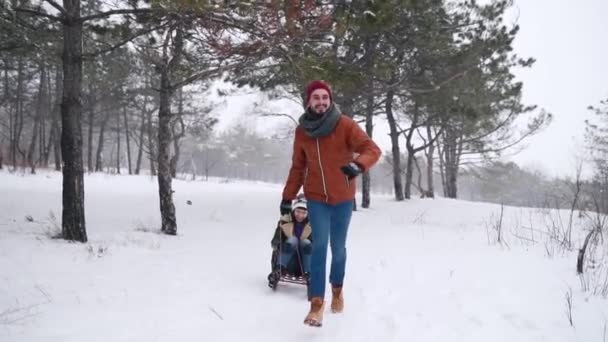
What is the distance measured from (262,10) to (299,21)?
0.53 m

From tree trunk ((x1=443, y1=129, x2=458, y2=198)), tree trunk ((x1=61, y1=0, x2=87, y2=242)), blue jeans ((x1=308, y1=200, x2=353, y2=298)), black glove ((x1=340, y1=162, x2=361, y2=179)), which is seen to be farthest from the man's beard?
tree trunk ((x1=443, y1=129, x2=458, y2=198))

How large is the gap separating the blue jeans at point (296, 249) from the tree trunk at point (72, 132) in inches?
122

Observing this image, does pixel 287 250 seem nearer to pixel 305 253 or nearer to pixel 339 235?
pixel 305 253

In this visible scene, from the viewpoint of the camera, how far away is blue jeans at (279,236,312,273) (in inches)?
163

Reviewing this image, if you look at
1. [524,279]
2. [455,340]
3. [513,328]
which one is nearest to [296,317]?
[455,340]

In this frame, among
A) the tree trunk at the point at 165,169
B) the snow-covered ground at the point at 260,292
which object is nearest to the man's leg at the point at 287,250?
the snow-covered ground at the point at 260,292

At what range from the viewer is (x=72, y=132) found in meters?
5.38

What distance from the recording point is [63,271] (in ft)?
13.1

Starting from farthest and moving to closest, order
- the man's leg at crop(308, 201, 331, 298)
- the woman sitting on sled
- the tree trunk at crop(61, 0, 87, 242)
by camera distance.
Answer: the tree trunk at crop(61, 0, 87, 242)
the woman sitting on sled
the man's leg at crop(308, 201, 331, 298)

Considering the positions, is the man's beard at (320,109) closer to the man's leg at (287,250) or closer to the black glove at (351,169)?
the black glove at (351,169)

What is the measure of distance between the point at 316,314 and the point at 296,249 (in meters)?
1.18

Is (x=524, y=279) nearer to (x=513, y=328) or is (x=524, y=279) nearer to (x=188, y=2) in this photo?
(x=513, y=328)

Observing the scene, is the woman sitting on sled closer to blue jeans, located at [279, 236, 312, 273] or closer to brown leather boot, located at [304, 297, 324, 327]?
blue jeans, located at [279, 236, 312, 273]

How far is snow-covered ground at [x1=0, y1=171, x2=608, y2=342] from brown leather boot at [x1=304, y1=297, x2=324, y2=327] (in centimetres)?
10
